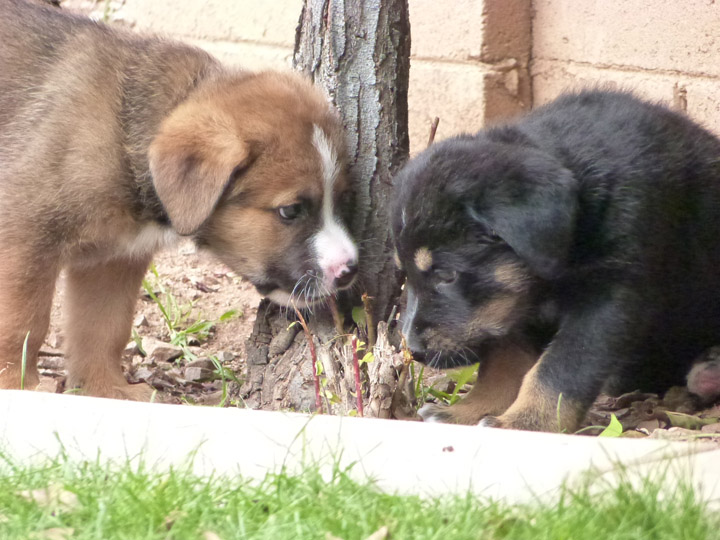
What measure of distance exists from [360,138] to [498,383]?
110cm

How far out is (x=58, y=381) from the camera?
446 centimetres

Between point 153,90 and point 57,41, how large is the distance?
0.53m

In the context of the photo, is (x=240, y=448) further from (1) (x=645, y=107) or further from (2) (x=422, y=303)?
(1) (x=645, y=107)

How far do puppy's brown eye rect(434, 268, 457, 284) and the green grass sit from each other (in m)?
0.93

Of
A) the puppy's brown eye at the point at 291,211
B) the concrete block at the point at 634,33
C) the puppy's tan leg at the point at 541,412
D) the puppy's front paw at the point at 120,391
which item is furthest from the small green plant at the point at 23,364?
the concrete block at the point at 634,33

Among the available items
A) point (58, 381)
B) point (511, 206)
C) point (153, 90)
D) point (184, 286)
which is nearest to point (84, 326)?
point (58, 381)

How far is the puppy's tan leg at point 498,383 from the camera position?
3.64 m

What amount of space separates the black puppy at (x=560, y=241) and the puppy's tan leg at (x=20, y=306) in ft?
4.44

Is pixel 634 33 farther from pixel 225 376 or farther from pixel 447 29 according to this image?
pixel 225 376

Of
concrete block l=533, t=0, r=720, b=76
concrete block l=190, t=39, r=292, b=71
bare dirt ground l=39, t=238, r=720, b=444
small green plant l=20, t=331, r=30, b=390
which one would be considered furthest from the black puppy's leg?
concrete block l=190, t=39, r=292, b=71

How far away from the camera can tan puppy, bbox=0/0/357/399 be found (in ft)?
12.1

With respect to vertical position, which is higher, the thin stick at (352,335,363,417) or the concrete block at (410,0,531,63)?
the concrete block at (410,0,531,63)

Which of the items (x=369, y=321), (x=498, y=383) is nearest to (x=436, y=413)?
(x=498, y=383)

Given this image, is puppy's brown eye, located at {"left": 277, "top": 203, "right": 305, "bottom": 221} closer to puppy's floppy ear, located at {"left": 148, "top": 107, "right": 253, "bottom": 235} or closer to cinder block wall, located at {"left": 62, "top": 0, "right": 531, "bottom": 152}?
puppy's floppy ear, located at {"left": 148, "top": 107, "right": 253, "bottom": 235}
